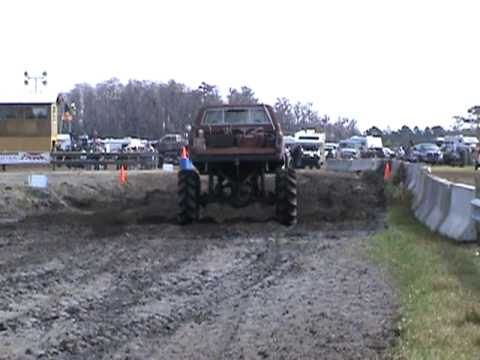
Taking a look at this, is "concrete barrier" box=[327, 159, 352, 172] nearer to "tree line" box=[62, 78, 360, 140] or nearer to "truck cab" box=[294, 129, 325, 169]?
"truck cab" box=[294, 129, 325, 169]

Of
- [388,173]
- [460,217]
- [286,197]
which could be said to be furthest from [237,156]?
[388,173]

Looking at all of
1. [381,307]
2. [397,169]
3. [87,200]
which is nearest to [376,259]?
[381,307]

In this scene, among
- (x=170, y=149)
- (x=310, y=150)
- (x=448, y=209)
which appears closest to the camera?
(x=448, y=209)

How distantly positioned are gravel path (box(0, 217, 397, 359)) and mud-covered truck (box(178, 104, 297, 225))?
2265mm

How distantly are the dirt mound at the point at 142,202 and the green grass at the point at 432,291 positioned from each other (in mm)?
5076

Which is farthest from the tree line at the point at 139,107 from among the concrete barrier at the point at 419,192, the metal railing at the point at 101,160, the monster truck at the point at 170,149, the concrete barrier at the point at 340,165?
the concrete barrier at the point at 419,192

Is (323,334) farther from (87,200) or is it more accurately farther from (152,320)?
(87,200)

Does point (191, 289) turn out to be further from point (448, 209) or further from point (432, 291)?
point (448, 209)

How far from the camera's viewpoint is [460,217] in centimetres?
1778

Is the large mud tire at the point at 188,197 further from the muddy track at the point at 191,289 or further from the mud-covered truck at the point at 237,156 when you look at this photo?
the muddy track at the point at 191,289

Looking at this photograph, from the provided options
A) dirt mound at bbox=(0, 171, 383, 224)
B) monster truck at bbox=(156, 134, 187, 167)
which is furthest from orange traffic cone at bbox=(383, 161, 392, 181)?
monster truck at bbox=(156, 134, 187, 167)

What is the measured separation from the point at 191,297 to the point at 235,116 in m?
10.3

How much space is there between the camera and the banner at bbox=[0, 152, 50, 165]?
50.2 m

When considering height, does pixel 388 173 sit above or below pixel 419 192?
below
